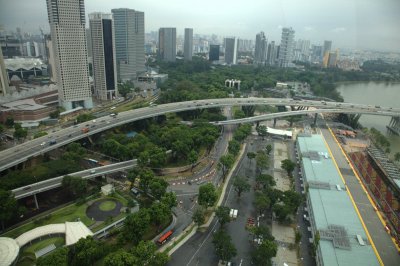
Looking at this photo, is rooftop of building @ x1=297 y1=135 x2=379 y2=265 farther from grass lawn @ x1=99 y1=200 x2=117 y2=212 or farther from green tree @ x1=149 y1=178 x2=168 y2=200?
grass lawn @ x1=99 y1=200 x2=117 y2=212

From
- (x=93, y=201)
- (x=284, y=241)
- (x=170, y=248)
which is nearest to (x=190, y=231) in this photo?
(x=170, y=248)

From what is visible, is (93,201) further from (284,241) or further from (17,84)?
(17,84)

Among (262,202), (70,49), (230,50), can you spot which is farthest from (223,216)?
(230,50)

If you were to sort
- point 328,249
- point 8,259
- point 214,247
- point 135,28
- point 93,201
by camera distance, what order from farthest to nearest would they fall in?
point 135,28, point 93,201, point 214,247, point 328,249, point 8,259

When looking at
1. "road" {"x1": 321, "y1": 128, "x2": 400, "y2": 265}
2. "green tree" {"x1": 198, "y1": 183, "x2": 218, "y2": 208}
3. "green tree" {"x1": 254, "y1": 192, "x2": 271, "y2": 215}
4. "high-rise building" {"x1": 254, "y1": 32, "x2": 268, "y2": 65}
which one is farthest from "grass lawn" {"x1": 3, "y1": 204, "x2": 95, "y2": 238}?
"high-rise building" {"x1": 254, "y1": 32, "x2": 268, "y2": 65}

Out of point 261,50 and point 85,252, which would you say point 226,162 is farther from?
point 261,50

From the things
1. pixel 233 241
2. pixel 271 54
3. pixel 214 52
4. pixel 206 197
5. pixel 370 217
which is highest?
pixel 271 54
